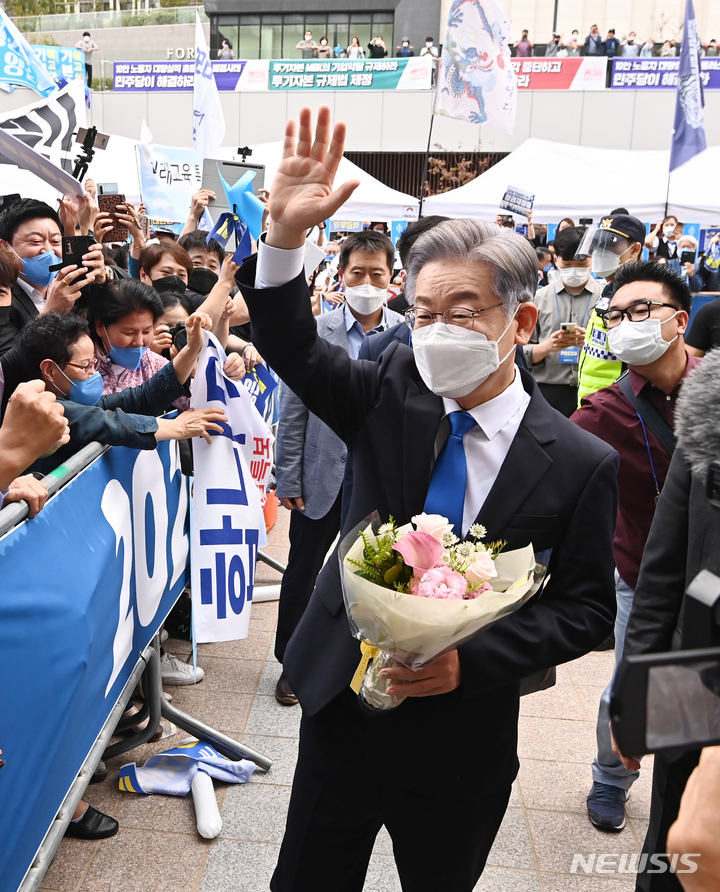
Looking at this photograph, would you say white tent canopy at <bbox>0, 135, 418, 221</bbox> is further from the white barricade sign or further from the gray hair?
the gray hair

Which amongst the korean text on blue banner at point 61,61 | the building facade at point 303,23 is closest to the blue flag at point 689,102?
the korean text on blue banner at point 61,61

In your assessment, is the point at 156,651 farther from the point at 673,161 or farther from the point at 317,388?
the point at 673,161

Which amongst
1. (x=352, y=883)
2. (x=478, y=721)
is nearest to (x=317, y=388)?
(x=478, y=721)

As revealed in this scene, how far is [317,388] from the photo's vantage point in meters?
1.91

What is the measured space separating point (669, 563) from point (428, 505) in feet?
2.23

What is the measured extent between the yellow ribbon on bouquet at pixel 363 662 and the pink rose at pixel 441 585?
0.24 metres

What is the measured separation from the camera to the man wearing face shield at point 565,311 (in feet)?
19.9

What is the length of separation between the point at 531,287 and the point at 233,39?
125 ft

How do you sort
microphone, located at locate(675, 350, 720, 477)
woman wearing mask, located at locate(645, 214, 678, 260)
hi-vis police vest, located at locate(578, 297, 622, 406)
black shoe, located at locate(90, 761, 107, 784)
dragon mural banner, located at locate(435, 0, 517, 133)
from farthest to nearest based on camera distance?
woman wearing mask, located at locate(645, 214, 678, 260)
dragon mural banner, located at locate(435, 0, 517, 133)
hi-vis police vest, located at locate(578, 297, 622, 406)
black shoe, located at locate(90, 761, 107, 784)
microphone, located at locate(675, 350, 720, 477)

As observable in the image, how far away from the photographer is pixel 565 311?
623 cm

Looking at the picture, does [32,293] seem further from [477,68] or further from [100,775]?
[477,68]

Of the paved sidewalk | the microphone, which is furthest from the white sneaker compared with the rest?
the microphone

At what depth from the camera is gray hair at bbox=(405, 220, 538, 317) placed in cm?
180

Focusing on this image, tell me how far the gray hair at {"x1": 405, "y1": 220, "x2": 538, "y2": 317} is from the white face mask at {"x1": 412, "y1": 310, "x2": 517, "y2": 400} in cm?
9
